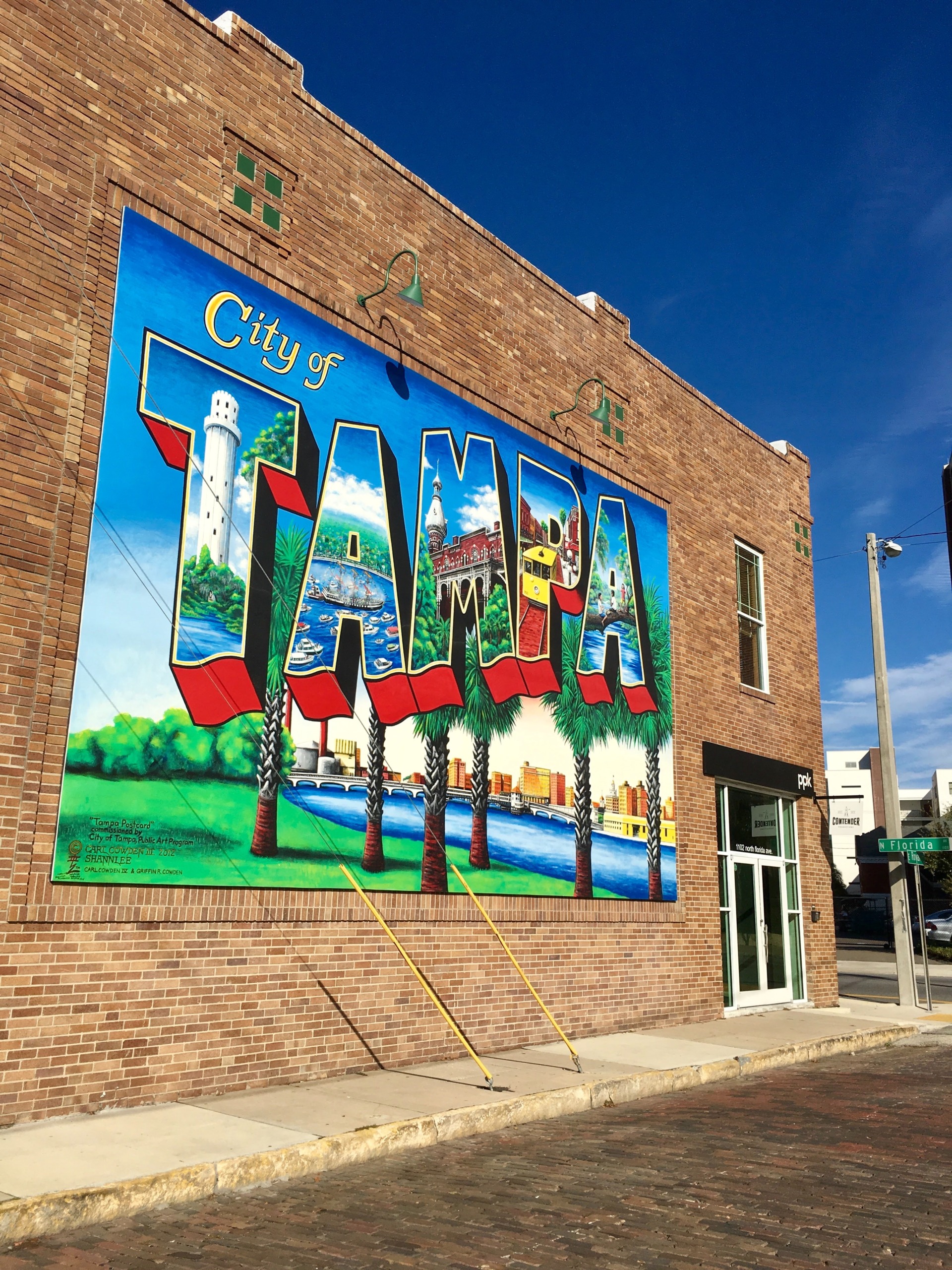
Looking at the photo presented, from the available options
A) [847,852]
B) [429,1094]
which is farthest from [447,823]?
[847,852]

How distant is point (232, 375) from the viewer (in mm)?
9773

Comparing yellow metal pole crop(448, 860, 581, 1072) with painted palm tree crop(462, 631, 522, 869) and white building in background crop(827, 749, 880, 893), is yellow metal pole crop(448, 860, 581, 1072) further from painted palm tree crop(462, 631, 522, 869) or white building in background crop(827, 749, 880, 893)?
white building in background crop(827, 749, 880, 893)

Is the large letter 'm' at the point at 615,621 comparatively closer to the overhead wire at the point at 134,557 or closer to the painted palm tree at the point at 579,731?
the painted palm tree at the point at 579,731

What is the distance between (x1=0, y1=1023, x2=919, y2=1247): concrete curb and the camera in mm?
5449

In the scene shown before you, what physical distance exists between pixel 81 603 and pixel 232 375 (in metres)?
2.71

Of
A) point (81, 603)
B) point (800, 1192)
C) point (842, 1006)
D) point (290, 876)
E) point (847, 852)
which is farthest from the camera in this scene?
point (847, 852)

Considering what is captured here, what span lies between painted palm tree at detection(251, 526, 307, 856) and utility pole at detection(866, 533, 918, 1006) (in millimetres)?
11898

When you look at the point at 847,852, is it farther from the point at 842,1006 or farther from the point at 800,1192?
the point at 800,1192

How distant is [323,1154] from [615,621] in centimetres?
870

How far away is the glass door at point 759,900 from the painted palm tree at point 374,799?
715cm

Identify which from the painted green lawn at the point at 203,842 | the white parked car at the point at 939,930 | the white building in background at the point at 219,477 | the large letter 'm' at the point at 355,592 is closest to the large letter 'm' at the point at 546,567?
the large letter 'm' at the point at 355,592

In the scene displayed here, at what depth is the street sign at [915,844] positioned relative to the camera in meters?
17.5

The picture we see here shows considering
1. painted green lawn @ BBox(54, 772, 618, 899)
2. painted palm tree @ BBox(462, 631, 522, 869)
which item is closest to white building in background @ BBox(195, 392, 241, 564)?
painted green lawn @ BBox(54, 772, 618, 899)

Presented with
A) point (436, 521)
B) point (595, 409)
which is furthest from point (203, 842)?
point (595, 409)
